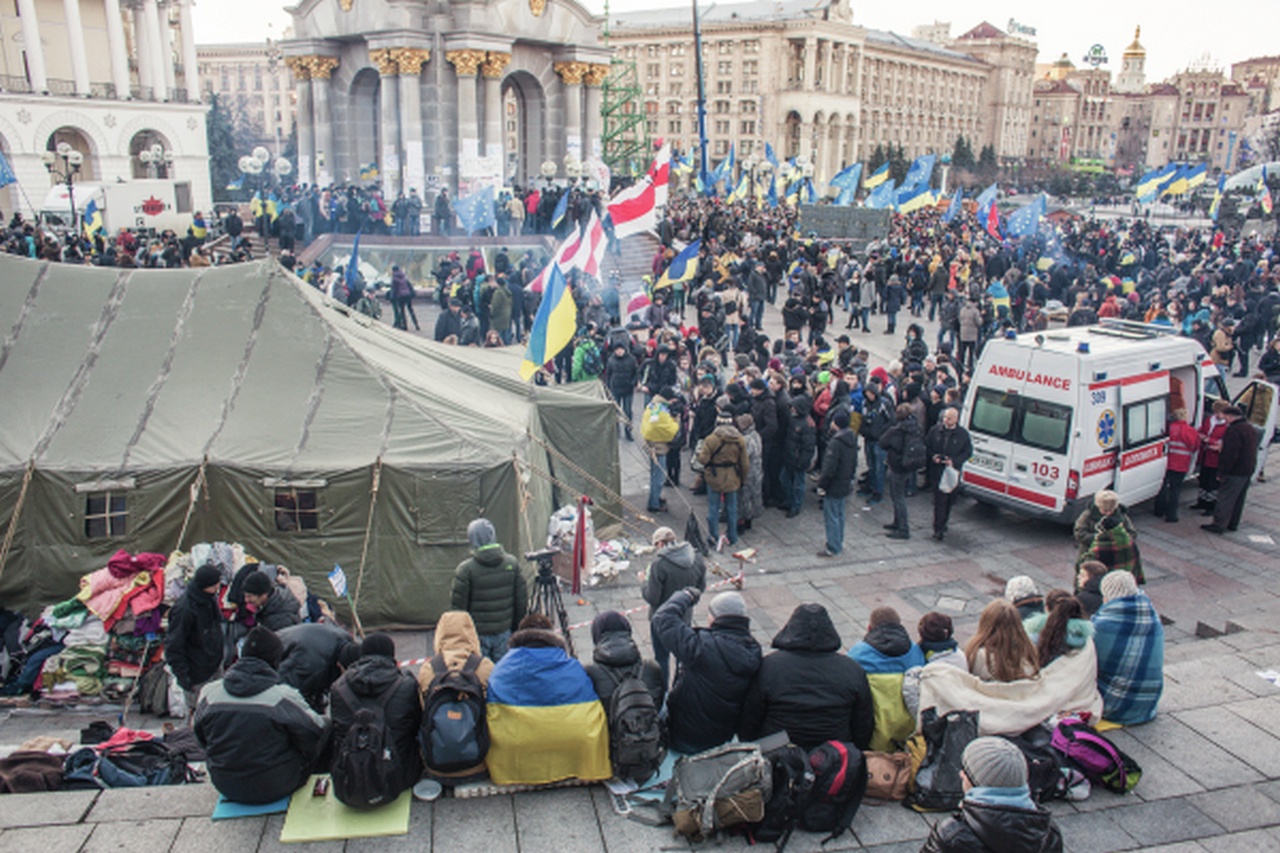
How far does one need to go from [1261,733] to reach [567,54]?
3417cm

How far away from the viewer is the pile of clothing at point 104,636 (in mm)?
8188

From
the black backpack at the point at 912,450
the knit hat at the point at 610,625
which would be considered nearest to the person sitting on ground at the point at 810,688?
the knit hat at the point at 610,625

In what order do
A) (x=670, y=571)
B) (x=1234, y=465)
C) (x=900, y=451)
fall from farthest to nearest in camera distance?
(x=1234, y=465)
(x=900, y=451)
(x=670, y=571)

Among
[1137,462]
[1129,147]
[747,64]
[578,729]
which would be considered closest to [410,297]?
[1137,462]

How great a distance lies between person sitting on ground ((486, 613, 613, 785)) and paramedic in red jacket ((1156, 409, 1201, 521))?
10.1 meters

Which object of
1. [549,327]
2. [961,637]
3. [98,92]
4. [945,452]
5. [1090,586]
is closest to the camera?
[1090,586]

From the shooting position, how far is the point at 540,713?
598 cm

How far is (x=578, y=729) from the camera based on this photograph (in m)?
6.00

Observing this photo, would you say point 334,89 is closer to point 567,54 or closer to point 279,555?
point 567,54

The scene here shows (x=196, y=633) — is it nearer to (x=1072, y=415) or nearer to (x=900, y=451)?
(x=900, y=451)

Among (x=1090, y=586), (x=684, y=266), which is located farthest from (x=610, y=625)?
(x=684, y=266)

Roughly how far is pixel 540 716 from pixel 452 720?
0.54 meters

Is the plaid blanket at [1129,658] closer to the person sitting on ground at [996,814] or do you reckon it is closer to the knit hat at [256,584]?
the person sitting on ground at [996,814]

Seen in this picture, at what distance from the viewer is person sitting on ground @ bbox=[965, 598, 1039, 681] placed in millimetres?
6324
